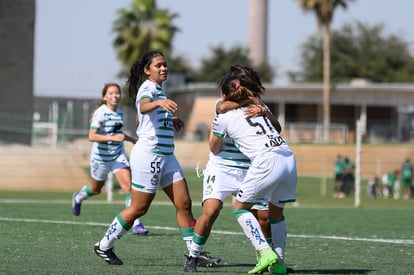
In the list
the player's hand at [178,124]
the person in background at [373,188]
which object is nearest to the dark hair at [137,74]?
the player's hand at [178,124]

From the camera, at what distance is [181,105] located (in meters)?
69.9

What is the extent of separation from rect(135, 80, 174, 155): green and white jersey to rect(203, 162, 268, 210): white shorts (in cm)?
65

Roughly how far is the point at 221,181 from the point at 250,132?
0.69m

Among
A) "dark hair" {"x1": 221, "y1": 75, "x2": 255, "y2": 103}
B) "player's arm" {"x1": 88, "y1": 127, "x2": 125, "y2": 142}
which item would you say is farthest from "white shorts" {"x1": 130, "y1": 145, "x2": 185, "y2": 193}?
"player's arm" {"x1": 88, "y1": 127, "x2": 125, "y2": 142}

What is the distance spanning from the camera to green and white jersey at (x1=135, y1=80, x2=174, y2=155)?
31.9 ft

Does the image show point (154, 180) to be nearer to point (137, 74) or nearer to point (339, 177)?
point (137, 74)

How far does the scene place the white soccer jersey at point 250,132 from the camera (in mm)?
8789

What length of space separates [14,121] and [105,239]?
79.9 ft

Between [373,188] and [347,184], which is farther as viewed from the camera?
[373,188]

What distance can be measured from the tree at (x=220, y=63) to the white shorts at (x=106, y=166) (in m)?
79.0

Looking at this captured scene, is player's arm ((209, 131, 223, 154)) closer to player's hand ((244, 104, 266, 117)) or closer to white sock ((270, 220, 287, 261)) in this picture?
player's hand ((244, 104, 266, 117))

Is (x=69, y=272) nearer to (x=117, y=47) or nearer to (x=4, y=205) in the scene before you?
(x=4, y=205)

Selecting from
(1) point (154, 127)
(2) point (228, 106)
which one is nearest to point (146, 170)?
(1) point (154, 127)

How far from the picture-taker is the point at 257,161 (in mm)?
8758
